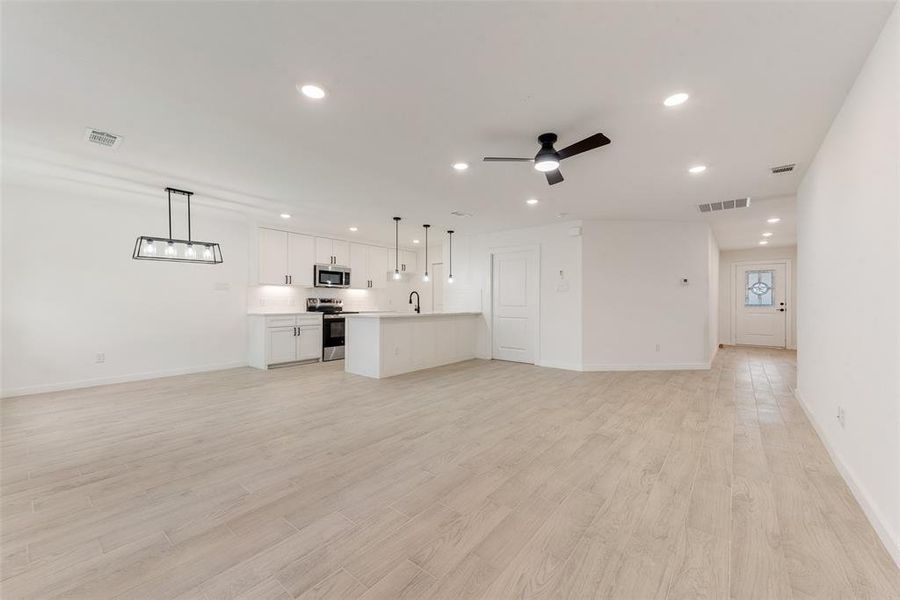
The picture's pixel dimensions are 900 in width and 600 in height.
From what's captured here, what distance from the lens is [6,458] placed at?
270 cm

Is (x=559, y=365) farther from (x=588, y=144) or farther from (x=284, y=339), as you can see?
(x=284, y=339)

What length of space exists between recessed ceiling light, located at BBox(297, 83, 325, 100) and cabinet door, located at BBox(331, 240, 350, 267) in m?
5.36

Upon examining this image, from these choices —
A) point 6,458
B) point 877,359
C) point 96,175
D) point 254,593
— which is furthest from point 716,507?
point 96,175

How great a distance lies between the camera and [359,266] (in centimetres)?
803

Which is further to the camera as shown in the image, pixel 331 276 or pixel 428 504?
pixel 331 276

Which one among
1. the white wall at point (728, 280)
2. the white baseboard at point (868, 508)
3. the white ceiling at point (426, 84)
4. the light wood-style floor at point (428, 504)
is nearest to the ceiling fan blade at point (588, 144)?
the white ceiling at point (426, 84)

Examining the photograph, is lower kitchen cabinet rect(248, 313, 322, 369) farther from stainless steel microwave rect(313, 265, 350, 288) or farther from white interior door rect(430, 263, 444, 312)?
white interior door rect(430, 263, 444, 312)

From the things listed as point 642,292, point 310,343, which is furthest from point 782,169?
point 310,343

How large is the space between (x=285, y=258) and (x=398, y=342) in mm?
2932

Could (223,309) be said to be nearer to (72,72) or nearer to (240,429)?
(240,429)

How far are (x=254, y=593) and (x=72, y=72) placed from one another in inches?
120

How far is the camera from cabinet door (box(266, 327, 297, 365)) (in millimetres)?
6180

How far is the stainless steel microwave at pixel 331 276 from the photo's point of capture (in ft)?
23.6

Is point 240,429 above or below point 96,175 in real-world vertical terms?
below
